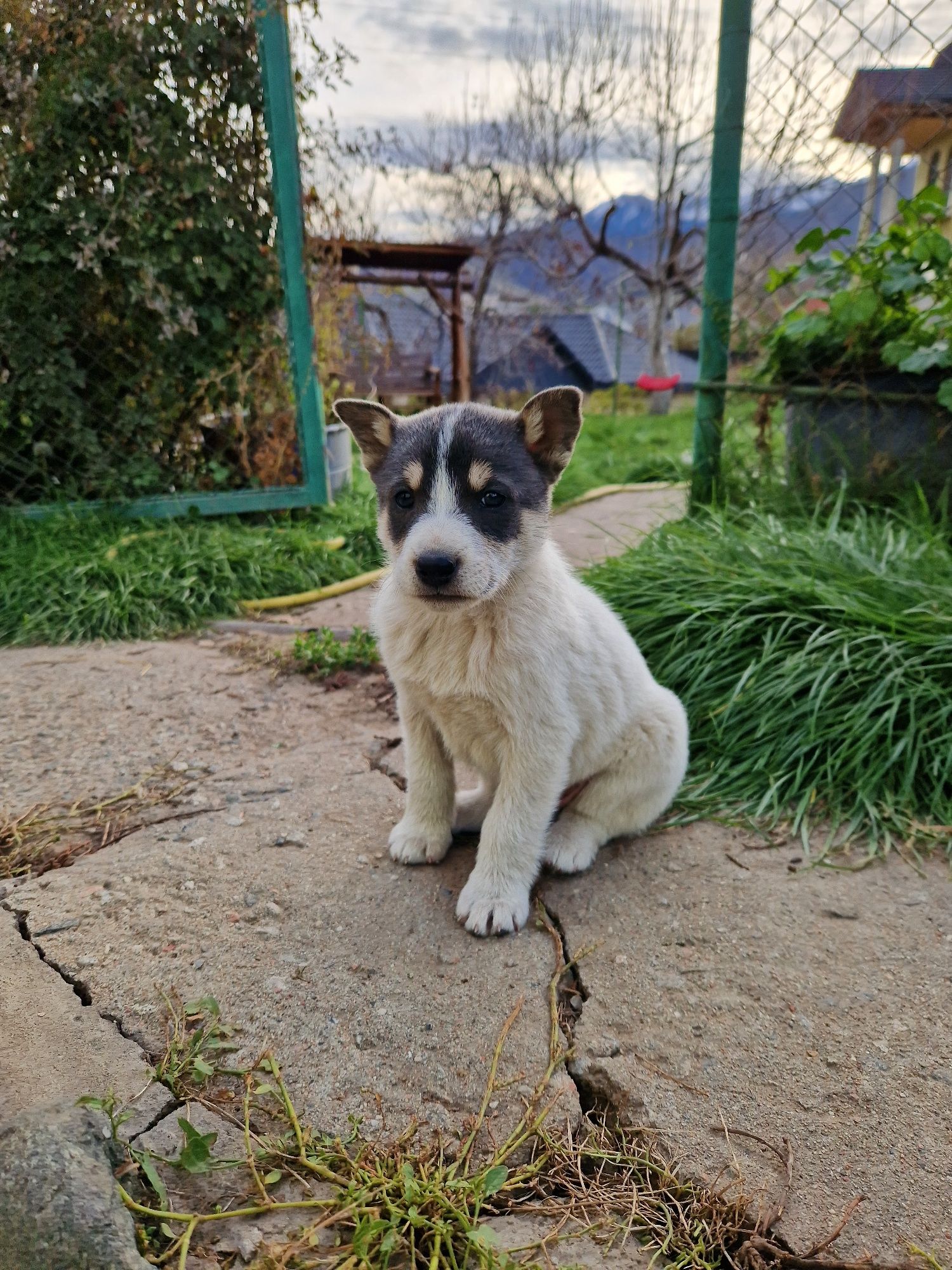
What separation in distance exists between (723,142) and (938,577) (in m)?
2.83

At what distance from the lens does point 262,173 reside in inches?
225

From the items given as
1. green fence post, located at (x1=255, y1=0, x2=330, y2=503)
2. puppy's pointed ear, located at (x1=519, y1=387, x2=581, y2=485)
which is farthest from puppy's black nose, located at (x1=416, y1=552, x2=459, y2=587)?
green fence post, located at (x1=255, y1=0, x2=330, y2=503)

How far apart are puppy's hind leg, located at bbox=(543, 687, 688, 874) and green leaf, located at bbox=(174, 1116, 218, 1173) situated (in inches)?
53.0

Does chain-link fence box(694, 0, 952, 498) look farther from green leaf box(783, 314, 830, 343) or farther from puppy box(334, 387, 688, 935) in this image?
puppy box(334, 387, 688, 935)

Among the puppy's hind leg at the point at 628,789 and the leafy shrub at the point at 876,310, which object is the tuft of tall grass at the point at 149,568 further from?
the leafy shrub at the point at 876,310

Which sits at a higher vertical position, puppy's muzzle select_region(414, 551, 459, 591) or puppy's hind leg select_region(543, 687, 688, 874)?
puppy's muzzle select_region(414, 551, 459, 591)

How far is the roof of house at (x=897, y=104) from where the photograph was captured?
453 cm

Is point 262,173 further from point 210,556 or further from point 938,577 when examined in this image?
point 938,577

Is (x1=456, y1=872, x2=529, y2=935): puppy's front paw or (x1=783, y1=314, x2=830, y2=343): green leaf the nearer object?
(x1=456, y1=872, x2=529, y2=935): puppy's front paw

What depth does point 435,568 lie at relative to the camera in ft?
6.96

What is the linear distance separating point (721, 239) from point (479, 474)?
3.45 m

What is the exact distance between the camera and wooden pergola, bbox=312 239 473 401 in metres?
8.18

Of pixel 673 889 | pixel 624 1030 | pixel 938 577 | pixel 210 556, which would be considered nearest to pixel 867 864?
pixel 673 889

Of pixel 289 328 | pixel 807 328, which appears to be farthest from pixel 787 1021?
pixel 289 328
